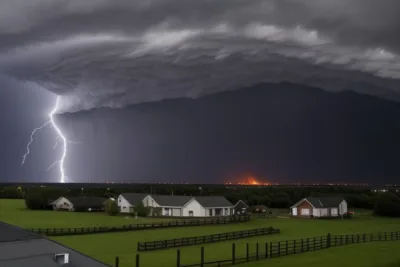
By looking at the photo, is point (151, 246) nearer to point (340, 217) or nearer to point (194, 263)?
point (194, 263)

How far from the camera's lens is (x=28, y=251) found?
904 inches

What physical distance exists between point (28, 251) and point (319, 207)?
90.7 m

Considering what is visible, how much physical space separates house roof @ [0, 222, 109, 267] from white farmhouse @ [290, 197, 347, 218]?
Result: 87379 millimetres

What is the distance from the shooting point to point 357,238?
195 ft

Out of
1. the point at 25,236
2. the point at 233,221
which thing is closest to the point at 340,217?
the point at 233,221

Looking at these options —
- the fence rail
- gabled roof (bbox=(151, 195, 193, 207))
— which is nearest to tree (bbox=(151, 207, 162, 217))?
gabled roof (bbox=(151, 195, 193, 207))

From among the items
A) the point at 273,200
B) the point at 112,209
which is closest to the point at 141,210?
the point at 112,209

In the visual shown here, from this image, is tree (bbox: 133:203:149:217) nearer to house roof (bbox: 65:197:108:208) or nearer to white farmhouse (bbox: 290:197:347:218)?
house roof (bbox: 65:197:108:208)

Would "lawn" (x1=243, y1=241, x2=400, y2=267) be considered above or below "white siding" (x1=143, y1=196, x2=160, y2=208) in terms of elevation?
below

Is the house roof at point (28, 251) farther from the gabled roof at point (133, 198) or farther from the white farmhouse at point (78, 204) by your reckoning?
the white farmhouse at point (78, 204)

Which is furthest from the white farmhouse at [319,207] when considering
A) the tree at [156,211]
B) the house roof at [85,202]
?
the house roof at [85,202]

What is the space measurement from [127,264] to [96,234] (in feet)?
91.0

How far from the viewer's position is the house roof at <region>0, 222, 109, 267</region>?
21969 mm

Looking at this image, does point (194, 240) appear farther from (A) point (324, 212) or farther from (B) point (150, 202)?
(A) point (324, 212)
